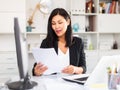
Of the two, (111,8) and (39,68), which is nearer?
(39,68)

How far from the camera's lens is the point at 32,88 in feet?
5.12

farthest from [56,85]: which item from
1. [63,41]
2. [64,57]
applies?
[63,41]

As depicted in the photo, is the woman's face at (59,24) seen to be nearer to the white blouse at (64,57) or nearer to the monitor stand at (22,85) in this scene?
the white blouse at (64,57)

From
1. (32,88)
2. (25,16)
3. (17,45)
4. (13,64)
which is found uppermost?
(25,16)

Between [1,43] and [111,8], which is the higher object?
[111,8]

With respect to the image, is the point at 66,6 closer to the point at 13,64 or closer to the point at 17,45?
the point at 13,64

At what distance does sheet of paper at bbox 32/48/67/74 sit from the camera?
182cm

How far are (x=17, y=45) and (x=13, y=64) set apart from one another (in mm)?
2617

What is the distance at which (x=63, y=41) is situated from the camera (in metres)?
2.42

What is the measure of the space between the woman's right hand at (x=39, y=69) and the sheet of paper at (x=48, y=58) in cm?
3

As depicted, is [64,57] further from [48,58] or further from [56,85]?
[56,85]

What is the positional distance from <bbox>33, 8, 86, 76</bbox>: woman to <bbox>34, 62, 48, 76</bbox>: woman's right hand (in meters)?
0.41

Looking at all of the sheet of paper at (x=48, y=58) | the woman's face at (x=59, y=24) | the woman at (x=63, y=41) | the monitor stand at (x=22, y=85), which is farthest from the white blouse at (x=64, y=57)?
the monitor stand at (x=22, y=85)

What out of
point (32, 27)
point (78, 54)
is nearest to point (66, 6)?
point (32, 27)
